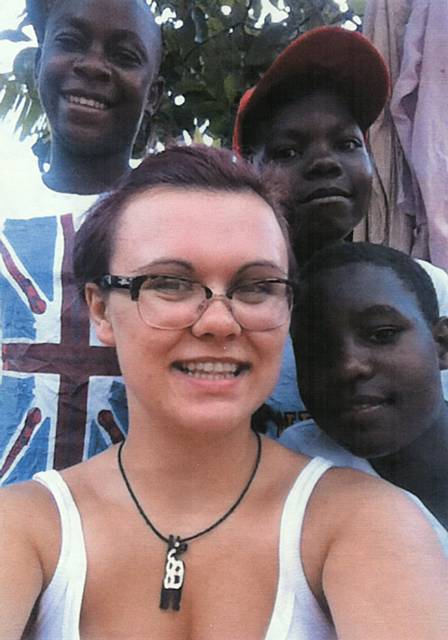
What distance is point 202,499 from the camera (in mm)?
1142

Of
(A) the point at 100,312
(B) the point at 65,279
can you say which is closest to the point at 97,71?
(B) the point at 65,279

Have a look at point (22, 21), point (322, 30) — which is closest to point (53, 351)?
point (22, 21)

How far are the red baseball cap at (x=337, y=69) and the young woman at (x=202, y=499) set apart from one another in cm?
34

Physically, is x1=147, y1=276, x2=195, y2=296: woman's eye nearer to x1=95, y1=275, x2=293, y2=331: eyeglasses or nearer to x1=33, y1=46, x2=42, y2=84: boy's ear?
x1=95, y1=275, x2=293, y2=331: eyeglasses

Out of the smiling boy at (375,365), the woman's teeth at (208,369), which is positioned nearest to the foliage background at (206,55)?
the smiling boy at (375,365)

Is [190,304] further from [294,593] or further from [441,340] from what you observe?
[441,340]

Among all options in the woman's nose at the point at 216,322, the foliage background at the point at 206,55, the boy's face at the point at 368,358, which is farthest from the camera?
the foliage background at the point at 206,55

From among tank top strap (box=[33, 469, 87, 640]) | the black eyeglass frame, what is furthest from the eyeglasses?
tank top strap (box=[33, 469, 87, 640])

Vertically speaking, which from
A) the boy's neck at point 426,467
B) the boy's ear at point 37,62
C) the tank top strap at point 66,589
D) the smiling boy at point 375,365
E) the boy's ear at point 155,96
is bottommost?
the tank top strap at point 66,589

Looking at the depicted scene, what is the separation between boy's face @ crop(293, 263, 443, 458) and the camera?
1282 millimetres

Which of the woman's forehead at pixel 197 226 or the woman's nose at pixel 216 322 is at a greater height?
the woman's forehead at pixel 197 226

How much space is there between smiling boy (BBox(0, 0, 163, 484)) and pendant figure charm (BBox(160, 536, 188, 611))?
0.36 metres

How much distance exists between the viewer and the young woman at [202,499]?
1014mm

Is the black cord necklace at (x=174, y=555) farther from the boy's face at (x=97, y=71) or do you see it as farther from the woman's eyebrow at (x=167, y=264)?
the boy's face at (x=97, y=71)
